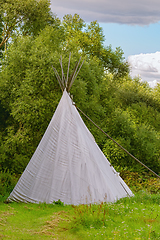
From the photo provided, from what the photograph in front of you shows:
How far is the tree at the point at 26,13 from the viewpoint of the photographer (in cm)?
1758

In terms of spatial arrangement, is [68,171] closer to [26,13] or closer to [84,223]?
[84,223]

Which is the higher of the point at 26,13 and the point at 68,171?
the point at 26,13

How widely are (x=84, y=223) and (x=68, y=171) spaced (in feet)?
7.01

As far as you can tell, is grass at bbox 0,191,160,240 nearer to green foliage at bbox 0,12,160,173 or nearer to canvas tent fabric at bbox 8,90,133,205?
canvas tent fabric at bbox 8,90,133,205

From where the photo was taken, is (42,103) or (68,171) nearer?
(68,171)

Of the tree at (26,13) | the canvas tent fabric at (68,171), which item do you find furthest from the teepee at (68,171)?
the tree at (26,13)

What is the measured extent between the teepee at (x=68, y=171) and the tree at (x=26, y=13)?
11875 mm

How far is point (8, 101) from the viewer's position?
1375 cm

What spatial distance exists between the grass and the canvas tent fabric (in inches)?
22.8

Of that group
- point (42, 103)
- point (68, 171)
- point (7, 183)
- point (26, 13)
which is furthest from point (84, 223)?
point (26, 13)

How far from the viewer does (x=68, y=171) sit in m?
7.21

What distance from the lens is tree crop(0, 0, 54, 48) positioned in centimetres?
1758

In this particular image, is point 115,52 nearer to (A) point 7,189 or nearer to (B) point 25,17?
(B) point 25,17

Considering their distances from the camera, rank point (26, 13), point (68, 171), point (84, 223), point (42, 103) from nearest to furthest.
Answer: point (84, 223), point (68, 171), point (42, 103), point (26, 13)
